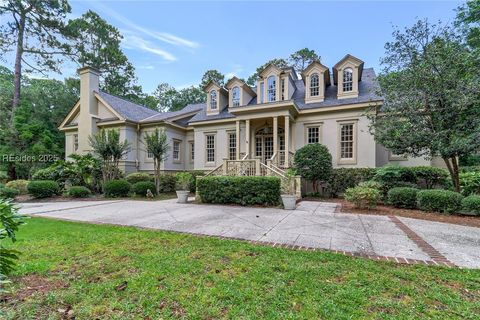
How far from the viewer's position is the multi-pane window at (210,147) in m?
17.5

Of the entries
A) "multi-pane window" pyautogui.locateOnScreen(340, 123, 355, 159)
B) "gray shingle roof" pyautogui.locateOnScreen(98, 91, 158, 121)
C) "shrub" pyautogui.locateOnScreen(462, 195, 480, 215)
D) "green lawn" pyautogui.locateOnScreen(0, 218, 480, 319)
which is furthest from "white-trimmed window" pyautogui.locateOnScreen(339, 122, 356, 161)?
"gray shingle roof" pyautogui.locateOnScreen(98, 91, 158, 121)

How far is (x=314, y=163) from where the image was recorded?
12.4 metres

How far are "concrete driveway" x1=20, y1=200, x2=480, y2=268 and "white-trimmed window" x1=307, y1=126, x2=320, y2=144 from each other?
6845 millimetres

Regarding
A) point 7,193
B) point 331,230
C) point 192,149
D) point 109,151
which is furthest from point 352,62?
point 7,193

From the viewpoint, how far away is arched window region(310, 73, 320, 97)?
14730mm

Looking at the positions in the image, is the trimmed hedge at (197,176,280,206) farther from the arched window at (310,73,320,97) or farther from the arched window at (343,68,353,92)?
the arched window at (343,68,353,92)

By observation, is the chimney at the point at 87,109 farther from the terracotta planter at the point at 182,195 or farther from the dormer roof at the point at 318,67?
the dormer roof at the point at 318,67

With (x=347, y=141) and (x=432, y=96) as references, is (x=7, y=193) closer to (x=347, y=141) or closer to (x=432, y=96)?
(x=347, y=141)

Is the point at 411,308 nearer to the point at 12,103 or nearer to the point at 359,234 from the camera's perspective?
the point at 359,234

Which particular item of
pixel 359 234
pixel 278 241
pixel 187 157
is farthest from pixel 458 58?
pixel 187 157

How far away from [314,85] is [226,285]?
14395 mm

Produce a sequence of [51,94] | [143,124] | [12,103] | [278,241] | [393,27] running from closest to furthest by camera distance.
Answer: [278,241], [393,27], [143,124], [12,103], [51,94]

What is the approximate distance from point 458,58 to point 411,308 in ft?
34.8

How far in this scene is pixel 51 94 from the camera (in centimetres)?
2647
